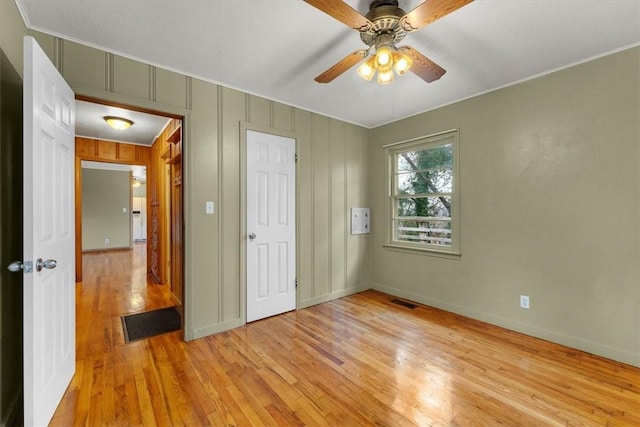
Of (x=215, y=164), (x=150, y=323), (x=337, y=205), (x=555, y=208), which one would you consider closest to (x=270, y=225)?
(x=215, y=164)

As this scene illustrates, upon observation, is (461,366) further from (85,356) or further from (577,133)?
(85,356)

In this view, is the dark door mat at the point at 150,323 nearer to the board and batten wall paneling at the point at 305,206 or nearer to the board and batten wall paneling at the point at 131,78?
the board and batten wall paneling at the point at 305,206

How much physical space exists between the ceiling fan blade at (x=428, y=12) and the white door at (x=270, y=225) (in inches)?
77.0

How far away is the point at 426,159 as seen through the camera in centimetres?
371

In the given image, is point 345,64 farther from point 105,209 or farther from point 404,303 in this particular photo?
point 105,209

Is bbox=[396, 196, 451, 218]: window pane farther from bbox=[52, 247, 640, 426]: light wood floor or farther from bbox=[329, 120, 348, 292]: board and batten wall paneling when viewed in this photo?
bbox=[52, 247, 640, 426]: light wood floor

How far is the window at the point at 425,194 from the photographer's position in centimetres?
339

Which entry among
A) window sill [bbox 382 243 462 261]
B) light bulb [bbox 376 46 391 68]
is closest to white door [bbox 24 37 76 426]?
light bulb [bbox 376 46 391 68]

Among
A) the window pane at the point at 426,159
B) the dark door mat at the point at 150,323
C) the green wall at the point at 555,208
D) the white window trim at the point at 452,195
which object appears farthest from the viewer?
the window pane at the point at 426,159

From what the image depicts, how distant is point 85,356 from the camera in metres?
2.34

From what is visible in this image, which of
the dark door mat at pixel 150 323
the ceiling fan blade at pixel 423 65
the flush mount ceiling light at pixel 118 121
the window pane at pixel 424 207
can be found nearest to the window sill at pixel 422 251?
the window pane at pixel 424 207

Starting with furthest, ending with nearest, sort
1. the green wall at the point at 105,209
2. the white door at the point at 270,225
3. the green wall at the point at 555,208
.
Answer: the green wall at the point at 105,209, the white door at the point at 270,225, the green wall at the point at 555,208

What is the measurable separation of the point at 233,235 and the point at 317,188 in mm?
1272

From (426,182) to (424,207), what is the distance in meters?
0.33
